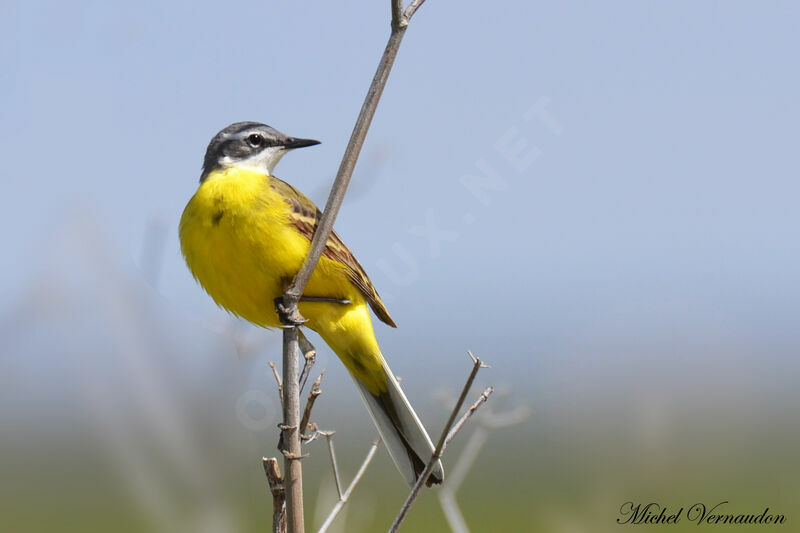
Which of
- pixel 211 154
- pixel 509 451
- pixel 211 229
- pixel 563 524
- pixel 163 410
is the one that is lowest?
pixel 509 451

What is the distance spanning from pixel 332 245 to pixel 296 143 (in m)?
0.77

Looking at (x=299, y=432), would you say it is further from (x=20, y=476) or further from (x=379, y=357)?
(x=20, y=476)

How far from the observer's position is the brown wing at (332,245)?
4855 mm

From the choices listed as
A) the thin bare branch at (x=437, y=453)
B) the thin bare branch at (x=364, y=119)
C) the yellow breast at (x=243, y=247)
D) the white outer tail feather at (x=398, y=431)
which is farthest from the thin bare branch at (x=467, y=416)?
the yellow breast at (x=243, y=247)

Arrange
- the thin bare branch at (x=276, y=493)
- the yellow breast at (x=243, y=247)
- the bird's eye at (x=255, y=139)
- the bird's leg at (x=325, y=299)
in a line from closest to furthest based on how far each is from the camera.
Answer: the thin bare branch at (x=276, y=493), the yellow breast at (x=243, y=247), the bird's leg at (x=325, y=299), the bird's eye at (x=255, y=139)

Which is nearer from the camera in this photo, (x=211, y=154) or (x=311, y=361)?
(x=311, y=361)

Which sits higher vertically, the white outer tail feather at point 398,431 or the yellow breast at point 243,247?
the yellow breast at point 243,247

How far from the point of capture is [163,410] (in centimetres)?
314

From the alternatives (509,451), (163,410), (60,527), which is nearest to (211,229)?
(163,410)

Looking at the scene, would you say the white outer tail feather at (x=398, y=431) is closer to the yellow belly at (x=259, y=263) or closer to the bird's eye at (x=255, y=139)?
→ the yellow belly at (x=259, y=263)

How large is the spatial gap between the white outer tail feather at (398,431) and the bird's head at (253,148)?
4.46 feet

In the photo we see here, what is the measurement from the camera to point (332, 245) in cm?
514

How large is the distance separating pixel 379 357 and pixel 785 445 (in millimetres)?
36345
